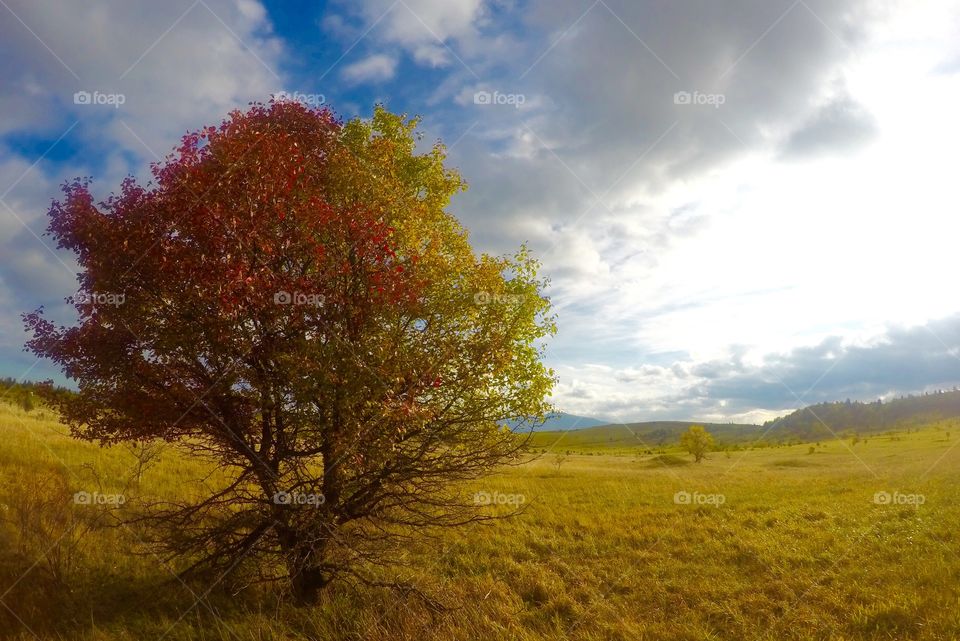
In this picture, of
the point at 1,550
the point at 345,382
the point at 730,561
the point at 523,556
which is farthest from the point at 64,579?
the point at 730,561

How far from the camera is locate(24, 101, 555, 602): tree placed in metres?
7.89

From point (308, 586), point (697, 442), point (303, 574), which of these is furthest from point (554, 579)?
point (697, 442)

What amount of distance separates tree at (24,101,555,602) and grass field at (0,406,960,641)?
138cm

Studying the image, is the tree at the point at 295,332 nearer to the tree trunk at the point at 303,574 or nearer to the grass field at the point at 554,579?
the tree trunk at the point at 303,574

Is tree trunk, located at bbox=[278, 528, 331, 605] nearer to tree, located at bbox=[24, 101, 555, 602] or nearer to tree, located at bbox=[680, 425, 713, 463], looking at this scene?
tree, located at bbox=[24, 101, 555, 602]

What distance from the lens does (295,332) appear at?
27.7ft

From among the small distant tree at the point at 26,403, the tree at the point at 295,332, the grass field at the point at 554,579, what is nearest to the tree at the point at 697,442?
the grass field at the point at 554,579

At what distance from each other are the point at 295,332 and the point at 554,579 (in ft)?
28.1

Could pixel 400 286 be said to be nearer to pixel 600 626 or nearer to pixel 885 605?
pixel 600 626

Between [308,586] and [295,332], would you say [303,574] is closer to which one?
[308,586]

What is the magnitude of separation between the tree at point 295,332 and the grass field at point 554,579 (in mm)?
1380

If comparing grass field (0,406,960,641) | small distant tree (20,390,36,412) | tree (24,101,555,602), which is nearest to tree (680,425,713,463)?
grass field (0,406,960,641)

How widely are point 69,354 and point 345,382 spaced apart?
14.7ft

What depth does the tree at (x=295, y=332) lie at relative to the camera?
7.89 meters
